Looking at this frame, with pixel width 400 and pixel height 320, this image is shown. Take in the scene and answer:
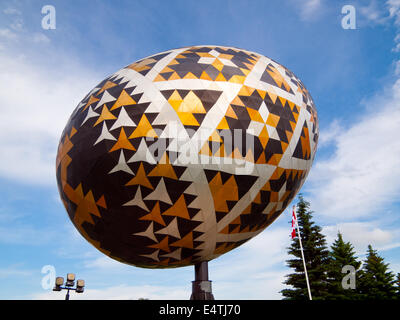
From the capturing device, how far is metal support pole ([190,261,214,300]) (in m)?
14.6

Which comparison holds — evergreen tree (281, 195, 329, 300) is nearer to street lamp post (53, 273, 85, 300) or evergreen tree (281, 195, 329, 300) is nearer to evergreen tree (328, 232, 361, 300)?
evergreen tree (328, 232, 361, 300)

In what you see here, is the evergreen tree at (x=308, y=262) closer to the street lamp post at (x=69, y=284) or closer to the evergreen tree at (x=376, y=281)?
the evergreen tree at (x=376, y=281)

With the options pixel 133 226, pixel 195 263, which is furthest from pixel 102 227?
pixel 195 263

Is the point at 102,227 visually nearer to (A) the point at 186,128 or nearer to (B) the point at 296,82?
(A) the point at 186,128

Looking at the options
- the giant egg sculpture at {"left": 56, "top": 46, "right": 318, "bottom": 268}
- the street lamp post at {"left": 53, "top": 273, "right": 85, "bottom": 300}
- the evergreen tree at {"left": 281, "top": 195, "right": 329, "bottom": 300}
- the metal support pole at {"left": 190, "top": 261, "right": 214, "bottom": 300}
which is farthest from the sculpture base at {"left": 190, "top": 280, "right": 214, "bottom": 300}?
the evergreen tree at {"left": 281, "top": 195, "right": 329, "bottom": 300}

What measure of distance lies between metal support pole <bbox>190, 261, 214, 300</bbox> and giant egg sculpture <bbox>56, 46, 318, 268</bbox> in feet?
2.50

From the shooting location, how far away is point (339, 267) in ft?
115

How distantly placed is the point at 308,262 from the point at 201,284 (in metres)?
25.3

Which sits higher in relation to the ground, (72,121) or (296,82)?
(296,82)

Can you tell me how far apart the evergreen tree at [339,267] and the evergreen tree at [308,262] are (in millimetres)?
691

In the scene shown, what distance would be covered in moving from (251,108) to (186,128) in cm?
297

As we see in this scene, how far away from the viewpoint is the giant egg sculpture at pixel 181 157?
12539 millimetres

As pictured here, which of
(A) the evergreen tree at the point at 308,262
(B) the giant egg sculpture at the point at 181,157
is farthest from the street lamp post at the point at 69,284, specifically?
(A) the evergreen tree at the point at 308,262

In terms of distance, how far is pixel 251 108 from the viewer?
1336 centimetres
